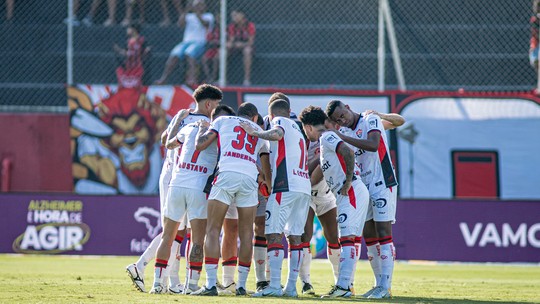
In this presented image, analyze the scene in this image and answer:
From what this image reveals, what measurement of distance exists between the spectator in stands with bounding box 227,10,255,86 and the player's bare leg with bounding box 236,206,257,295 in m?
11.0

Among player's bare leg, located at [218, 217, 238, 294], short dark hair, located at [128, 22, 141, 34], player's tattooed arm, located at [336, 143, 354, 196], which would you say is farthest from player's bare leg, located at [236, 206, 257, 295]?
short dark hair, located at [128, 22, 141, 34]

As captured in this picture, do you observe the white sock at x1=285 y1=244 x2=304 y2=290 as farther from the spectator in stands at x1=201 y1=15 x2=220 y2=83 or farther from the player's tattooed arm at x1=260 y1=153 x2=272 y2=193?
the spectator in stands at x1=201 y1=15 x2=220 y2=83

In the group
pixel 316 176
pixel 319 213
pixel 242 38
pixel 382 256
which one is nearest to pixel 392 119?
pixel 316 176

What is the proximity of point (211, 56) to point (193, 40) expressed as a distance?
573 millimetres

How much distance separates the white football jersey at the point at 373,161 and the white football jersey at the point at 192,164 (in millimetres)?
1673

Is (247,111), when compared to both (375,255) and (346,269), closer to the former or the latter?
(346,269)

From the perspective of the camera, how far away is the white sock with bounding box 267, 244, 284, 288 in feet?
35.8

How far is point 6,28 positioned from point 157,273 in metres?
12.7

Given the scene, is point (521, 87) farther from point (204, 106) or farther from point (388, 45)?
point (204, 106)

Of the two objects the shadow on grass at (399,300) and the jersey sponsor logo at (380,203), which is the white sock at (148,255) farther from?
the jersey sponsor logo at (380,203)

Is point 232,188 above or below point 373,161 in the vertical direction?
below

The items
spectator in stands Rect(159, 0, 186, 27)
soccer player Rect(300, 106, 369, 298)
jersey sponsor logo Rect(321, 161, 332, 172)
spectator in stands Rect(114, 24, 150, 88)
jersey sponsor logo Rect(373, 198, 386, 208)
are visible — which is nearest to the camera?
soccer player Rect(300, 106, 369, 298)

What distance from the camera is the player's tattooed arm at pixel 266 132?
1081 cm

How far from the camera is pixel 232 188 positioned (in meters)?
10.8
